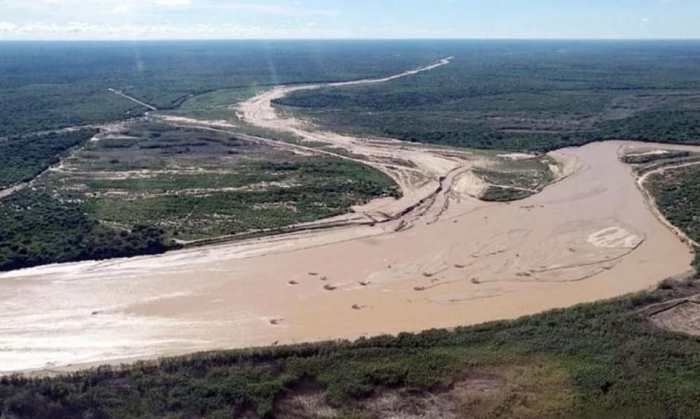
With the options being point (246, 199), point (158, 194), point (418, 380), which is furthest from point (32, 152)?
point (418, 380)

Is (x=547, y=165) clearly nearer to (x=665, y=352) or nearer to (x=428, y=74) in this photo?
(x=665, y=352)

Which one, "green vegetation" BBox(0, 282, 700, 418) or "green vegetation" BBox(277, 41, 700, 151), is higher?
"green vegetation" BBox(277, 41, 700, 151)

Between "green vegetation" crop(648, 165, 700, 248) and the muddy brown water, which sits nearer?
the muddy brown water

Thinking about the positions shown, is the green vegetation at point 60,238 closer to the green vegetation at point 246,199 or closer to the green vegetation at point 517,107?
the green vegetation at point 246,199

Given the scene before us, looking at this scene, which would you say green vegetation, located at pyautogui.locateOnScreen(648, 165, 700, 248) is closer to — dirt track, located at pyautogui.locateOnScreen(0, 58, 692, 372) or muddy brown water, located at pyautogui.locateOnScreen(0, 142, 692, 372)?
dirt track, located at pyautogui.locateOnScreen(0, 58, 692, 372)

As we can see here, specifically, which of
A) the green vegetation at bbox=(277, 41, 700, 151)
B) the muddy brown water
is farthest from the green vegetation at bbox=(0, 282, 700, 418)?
the green vegetation at bbox=(277, 41, 700, 151)

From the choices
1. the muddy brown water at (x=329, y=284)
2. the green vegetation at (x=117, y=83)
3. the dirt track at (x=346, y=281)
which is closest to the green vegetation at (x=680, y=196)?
the dirt track at (x=346, y=281)
